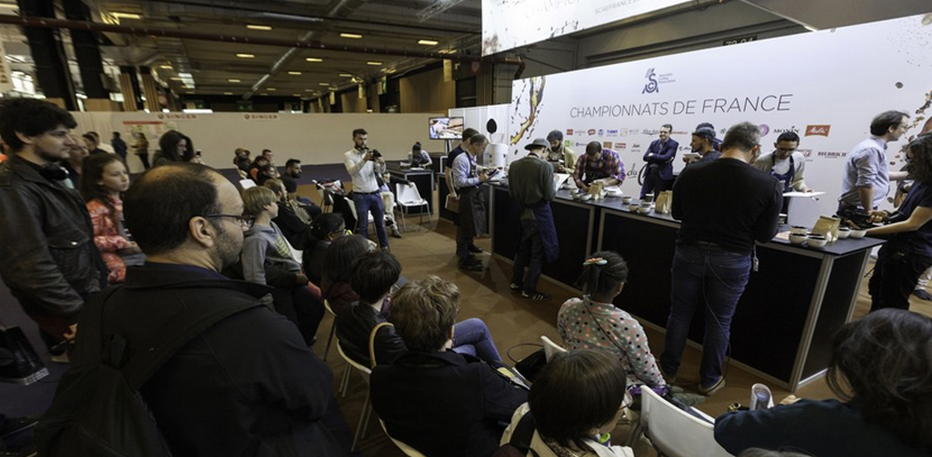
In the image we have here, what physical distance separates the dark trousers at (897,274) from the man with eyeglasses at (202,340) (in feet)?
10.5

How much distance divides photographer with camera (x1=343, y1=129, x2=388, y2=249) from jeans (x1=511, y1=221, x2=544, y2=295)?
70.3 inches

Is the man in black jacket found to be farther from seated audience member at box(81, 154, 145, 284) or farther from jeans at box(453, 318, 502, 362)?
jeans at box(453, 318, 502, 362)

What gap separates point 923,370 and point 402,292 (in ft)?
4.17

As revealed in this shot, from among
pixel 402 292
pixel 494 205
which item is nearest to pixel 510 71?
pixel 494 205

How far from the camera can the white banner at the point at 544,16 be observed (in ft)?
11.1

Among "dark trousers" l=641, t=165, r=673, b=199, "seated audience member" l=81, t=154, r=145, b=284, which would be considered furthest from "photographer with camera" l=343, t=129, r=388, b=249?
"dark trousers" l=641, t=165, r=673, b=199

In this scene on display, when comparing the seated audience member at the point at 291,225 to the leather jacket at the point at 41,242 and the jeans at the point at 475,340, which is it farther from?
the jeans at the point at 475,340

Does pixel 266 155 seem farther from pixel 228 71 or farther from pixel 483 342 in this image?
pixel 228 71

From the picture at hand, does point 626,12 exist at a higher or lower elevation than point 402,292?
higher

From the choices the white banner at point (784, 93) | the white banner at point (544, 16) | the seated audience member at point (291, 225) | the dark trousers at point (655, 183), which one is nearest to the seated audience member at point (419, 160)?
the white banner at point (544, 16)

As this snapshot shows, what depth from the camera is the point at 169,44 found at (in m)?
9.72

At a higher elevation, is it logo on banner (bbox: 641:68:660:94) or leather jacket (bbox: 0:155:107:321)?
logo on banner (bbox: 641:68:660:94)

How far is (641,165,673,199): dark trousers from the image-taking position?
5391 millimetres

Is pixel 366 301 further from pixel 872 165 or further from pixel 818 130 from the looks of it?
pixel 818 130
